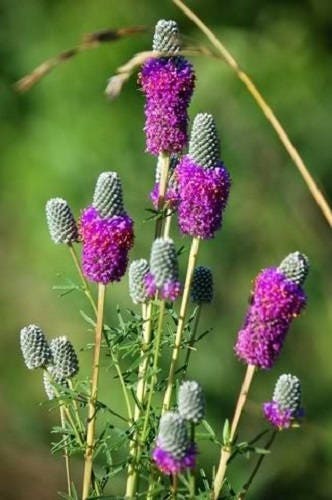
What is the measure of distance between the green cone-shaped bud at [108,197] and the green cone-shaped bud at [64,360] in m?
0.15

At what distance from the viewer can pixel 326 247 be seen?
3.09 meters

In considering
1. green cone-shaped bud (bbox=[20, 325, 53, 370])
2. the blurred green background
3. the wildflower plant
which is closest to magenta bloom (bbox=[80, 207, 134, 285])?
the wildflower plant

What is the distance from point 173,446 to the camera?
0.94 meters

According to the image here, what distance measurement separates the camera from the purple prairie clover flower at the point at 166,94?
1091 millimetres

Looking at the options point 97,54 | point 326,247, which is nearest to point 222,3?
point 97,54

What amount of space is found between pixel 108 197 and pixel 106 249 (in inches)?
1.9

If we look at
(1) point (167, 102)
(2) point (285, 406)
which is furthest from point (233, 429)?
(1) point (167, 102)

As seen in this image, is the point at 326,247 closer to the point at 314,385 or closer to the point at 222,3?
the point at 314,385

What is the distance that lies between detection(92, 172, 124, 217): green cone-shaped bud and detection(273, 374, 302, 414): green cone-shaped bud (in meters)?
0.21

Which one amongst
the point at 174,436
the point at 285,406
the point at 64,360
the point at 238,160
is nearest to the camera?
the point at 174,436

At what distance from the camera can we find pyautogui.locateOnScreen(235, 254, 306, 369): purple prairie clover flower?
3.25 ft

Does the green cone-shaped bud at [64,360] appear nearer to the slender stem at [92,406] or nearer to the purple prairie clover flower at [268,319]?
the slender stem at [92,406]

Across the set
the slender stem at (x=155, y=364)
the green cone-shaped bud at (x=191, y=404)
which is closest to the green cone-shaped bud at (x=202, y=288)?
the slender stem at (x=155, y=364)

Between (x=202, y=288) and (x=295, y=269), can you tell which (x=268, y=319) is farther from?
(x=202, y=288)
